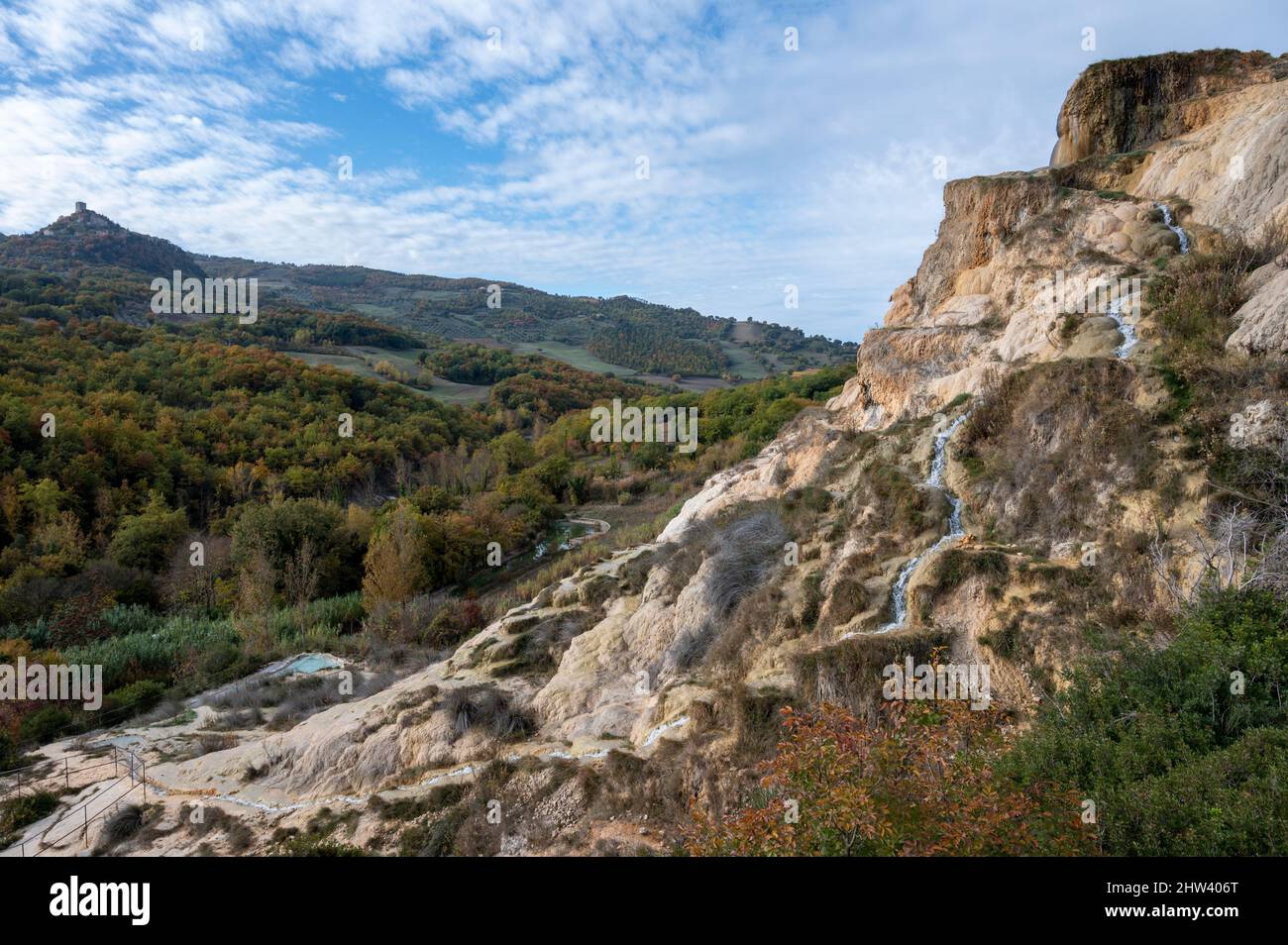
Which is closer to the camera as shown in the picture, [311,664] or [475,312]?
[311,664]

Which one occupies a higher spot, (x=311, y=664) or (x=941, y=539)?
(x=941, y=539)

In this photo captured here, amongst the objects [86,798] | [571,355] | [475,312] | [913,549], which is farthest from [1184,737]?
[475,312]

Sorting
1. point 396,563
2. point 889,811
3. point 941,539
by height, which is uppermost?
point 941,539

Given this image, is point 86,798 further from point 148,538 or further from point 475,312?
point 475,312

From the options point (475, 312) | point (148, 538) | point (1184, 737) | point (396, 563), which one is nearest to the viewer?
point (1184, 737)

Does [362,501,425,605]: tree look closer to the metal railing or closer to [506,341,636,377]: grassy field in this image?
the metal railing

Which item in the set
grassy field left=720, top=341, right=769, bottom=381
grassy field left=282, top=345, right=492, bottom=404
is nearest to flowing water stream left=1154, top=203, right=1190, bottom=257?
grassy field left=282, top=345, right=492, bottom=404

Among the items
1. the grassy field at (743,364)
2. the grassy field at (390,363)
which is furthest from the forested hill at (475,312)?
the grassy field at (390,363)

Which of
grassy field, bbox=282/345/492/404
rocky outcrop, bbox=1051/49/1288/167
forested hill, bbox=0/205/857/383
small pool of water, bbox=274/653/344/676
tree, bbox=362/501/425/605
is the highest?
forested hill, bbox=0/205/857/383

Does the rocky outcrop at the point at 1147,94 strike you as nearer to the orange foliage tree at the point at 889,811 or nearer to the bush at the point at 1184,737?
the bush at the point at 1184,737

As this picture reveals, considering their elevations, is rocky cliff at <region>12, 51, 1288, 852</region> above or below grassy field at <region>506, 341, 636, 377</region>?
below
